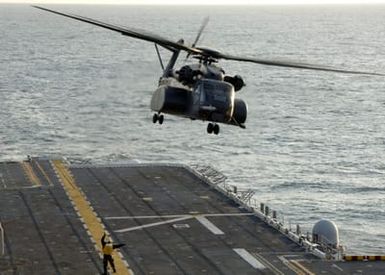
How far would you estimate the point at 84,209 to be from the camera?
66.3m

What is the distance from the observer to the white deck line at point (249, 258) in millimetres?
53062

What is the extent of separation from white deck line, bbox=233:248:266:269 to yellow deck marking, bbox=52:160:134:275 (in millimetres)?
7006

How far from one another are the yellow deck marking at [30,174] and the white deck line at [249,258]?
25261 millimetres

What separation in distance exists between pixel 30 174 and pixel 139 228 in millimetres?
22003

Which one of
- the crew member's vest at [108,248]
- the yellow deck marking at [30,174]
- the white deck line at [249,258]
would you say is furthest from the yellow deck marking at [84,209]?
the white deck line at [249,258]

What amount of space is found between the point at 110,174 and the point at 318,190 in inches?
1071

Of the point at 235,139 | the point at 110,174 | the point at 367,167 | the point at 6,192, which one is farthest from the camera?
the point at 235,139

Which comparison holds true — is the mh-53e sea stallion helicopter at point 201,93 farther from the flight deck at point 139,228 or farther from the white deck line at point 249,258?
the flight deck at point 139,228

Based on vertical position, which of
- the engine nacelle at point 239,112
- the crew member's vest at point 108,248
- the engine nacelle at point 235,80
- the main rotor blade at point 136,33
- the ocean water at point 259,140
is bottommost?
the ocean water at point 259,140

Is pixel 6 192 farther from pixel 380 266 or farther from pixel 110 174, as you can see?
pixel 380 266

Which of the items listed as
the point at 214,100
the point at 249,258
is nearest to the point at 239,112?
the point at 214,100

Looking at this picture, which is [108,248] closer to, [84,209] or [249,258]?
[249,258]

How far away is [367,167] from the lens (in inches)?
4377

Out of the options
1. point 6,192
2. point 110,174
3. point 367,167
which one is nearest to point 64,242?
point 6,192
